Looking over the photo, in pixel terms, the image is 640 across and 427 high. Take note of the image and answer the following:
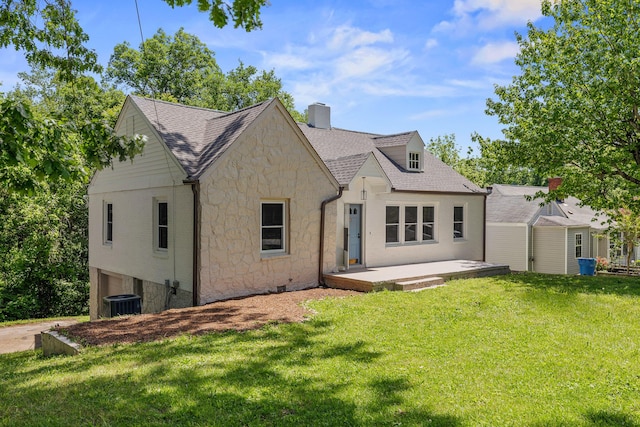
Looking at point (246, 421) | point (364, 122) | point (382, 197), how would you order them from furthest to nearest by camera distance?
point (364, 122)
point (382, 197)
point (246, 421)

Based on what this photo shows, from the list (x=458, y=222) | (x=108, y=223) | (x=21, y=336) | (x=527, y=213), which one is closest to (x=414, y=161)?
(x=458, y=222)

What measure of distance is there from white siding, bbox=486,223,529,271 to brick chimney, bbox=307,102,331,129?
12.4 m

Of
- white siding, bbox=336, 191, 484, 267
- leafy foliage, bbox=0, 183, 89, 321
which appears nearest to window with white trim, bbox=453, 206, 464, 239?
white siding, bbox=336, 191, 484, 267

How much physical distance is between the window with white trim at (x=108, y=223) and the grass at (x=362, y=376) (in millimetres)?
9126

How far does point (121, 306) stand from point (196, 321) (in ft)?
11.8

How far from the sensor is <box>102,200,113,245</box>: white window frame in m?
16.3

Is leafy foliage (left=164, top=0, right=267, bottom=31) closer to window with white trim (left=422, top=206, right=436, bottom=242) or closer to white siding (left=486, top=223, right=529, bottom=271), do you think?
window with white trim (left=422, top=206, right=436, bottom=242)

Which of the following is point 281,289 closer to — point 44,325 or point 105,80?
point 44,325

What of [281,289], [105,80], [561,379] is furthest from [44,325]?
[105,80]

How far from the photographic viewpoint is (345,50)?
14.2m

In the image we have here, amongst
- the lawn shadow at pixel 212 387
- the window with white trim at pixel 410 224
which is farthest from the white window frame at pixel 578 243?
the lawn shadow at pixel 212 387

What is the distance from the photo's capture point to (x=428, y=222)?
18094 mm

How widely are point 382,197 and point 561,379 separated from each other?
10820 mm

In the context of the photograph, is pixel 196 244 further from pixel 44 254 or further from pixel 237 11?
pixel 44 254
